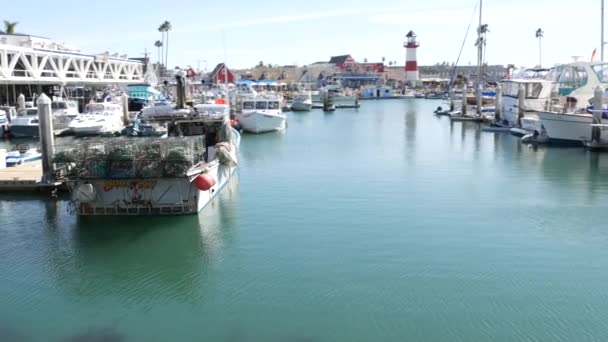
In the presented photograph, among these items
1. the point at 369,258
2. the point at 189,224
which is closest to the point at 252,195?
the point at 189,224

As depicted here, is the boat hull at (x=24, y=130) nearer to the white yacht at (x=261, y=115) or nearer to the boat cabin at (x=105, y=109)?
the boat cabin at (x=105, y=109)

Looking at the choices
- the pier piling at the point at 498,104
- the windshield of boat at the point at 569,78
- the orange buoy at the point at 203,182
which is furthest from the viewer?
the pier piling at the point at 498,104

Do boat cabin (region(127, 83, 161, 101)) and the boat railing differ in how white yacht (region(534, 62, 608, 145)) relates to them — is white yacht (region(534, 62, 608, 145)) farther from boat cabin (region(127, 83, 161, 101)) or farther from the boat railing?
boat cabin (region(127, 83, 161, 101))

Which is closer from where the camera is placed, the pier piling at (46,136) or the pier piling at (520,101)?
the pier piling at (46,136)

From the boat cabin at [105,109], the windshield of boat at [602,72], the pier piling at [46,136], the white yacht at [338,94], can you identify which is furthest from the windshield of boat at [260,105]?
the white yacht at [338,94]

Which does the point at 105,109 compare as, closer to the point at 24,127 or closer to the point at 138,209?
the point at 24,127

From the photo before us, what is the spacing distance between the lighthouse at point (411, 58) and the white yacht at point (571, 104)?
90.1 metres

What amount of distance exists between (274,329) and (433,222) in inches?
359

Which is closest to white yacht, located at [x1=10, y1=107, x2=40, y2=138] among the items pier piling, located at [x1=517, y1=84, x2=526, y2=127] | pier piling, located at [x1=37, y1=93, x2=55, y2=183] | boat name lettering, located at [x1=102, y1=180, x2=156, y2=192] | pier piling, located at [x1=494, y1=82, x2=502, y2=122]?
pier piling, located at [x1=37, y1=93, x2=55, y2=183]

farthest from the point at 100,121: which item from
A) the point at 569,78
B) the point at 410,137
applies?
the point at 569,78

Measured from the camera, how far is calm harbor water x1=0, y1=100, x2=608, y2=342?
1159 centimetres

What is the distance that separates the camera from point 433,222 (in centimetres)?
1897

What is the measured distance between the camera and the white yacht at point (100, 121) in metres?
45.2

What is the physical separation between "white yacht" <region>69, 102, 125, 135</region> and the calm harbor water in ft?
79.0
